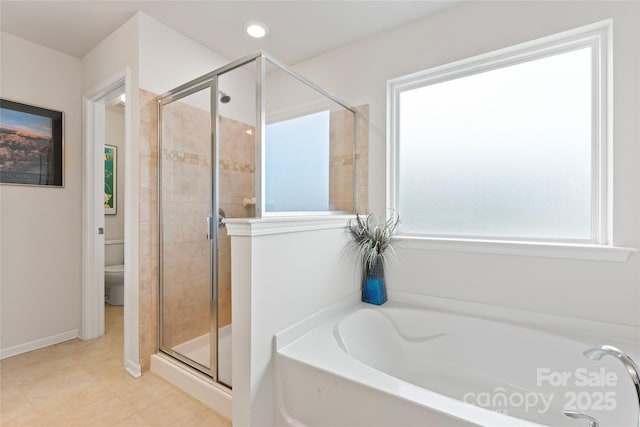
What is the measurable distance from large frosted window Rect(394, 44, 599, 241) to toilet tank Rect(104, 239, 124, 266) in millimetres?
3375

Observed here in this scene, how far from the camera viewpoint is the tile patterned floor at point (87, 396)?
4.93 ft

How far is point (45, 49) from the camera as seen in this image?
2295 mm

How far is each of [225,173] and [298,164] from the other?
46 cm

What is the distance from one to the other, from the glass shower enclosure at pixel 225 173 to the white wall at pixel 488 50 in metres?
0.35

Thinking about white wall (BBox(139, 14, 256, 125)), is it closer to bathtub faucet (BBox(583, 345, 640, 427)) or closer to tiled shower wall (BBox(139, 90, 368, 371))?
tiled shower wall (BBox(139, 90, 368, 371))

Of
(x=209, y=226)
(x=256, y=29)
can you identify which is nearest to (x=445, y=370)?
(x=209, y=226)

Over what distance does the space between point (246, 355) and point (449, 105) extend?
1961mm

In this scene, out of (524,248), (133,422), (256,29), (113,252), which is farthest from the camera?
(113,252)

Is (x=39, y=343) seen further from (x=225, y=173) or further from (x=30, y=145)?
(x=225, y=173)

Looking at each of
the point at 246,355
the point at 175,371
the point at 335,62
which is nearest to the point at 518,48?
the point at 335,62

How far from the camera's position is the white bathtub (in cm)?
106

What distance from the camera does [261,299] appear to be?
4.24 feet

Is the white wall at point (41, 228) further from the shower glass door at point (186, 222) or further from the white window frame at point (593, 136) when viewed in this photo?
the white window frame at point (593, 136)

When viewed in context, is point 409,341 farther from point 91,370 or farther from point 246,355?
point 91,370
